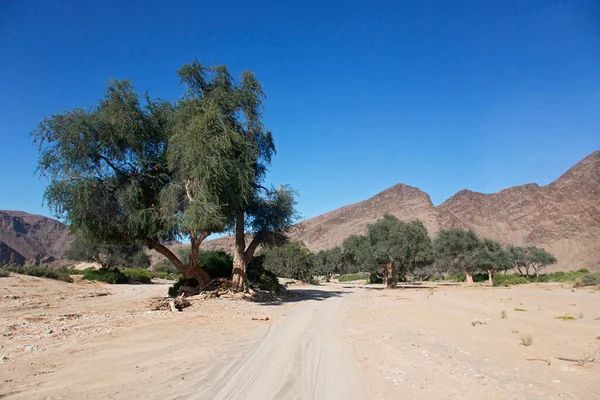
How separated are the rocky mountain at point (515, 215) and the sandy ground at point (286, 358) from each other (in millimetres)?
84400

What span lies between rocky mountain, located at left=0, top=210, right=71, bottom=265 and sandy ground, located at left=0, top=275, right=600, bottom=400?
351ft

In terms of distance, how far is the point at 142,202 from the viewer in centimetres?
1855

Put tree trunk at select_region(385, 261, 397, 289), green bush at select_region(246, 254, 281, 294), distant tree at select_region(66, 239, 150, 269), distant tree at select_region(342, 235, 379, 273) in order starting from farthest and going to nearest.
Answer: distant tree at select_region(66, 239, 150, 269)
distant tree at select_region(342, 235, 379, 273)
tree trunk at select_region(385, 261, 397, 289)
green bush at select_region(246, 254, 281, 294)

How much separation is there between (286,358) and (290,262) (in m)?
42.0

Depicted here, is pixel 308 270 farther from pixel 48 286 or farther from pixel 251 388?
pixel 251 388

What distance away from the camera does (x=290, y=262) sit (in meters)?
49.3

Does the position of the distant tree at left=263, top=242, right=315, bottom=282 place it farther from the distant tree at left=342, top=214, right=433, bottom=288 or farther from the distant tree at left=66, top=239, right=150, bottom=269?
the distant tree at left=66, top=239, right=150, bottom=269

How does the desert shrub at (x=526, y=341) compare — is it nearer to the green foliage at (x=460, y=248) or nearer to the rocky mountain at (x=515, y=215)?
the green foliage at (x=460, y=248)

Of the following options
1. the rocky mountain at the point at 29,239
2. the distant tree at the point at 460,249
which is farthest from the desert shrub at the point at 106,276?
the rocky mountain at the point at 29,239

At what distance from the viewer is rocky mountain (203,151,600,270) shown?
98562mm

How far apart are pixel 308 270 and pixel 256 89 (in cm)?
3472

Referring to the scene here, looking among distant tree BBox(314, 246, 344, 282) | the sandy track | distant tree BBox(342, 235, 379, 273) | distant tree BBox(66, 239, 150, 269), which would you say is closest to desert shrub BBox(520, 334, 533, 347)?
the sandy track

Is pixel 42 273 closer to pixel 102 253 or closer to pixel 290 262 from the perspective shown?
pixel 102 253

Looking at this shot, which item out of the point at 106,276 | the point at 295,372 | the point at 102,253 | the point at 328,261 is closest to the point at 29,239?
the point at 102,253
